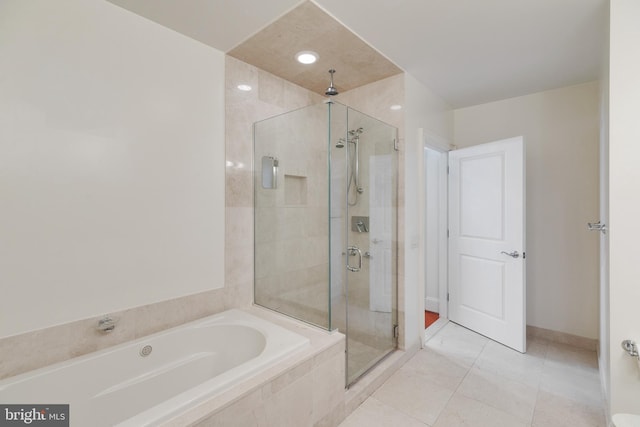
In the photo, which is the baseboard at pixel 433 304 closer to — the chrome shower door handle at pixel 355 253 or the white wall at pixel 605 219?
the white wall at pixel 605 219

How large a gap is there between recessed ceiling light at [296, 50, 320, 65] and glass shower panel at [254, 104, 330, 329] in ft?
1.28

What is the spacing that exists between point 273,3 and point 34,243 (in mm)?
1742

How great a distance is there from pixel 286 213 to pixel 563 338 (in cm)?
291

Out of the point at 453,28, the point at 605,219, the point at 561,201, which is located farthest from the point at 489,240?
the point at 453,28

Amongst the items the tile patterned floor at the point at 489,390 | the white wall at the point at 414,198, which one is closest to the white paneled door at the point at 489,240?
the tile patterned floor at the point at 489,390

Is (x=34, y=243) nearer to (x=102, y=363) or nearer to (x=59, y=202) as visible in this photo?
(x=59, y=202)

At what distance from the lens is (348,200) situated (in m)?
2.06

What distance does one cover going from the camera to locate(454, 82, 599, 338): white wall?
2625mm

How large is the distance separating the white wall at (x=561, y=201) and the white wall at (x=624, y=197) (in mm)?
1446

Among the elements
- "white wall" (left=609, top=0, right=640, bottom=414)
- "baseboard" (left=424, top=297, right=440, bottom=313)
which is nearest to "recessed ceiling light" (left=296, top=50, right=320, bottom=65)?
"white wall" (left=609, top=0, right=640, bottom=414)

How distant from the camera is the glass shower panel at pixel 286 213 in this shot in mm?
2180

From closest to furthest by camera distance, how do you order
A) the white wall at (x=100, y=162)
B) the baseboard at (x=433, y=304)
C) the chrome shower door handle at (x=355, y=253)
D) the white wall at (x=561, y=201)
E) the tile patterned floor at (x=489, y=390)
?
the white wall at (x=100, y=162)
the tile patterned floor at (x=489, y=390)
the chrome shower door handle at (x=355, y=253)
the white wall at (x=561, y=201)
the baseboard at (x=433, y=304)

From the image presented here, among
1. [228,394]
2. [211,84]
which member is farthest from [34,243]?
[211,84]

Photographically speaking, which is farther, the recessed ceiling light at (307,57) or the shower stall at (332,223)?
the recessed ceiling light at (307,57)
